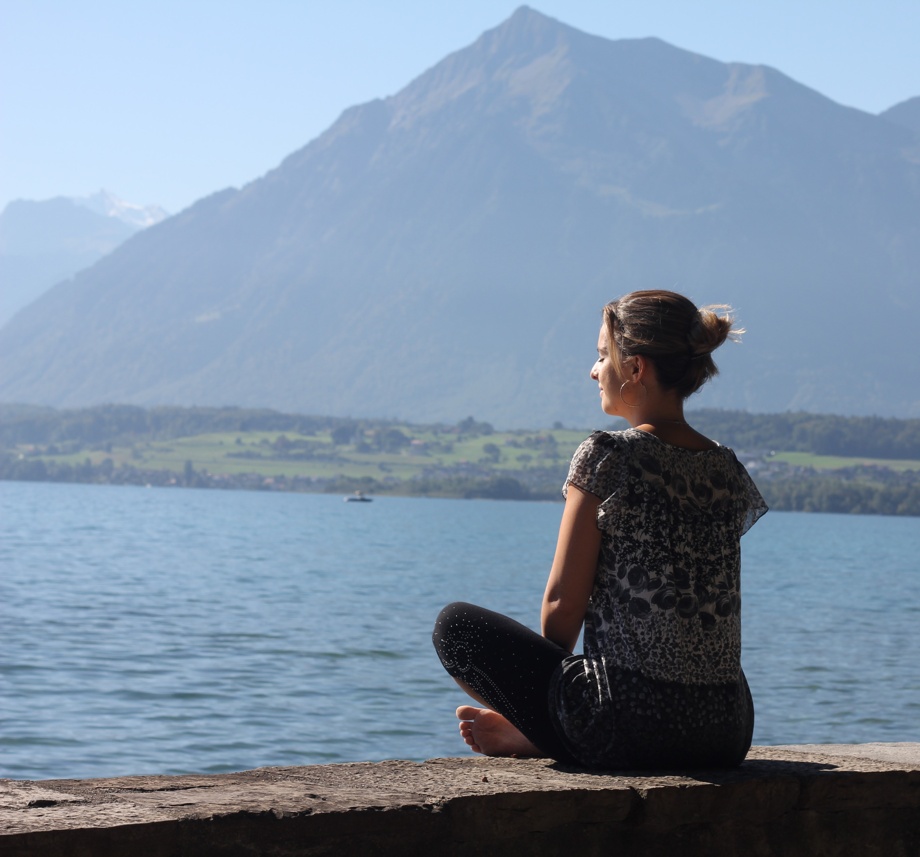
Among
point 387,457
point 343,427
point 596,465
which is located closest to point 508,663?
point 596,465

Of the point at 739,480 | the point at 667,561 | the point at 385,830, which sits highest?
the point at 739,480

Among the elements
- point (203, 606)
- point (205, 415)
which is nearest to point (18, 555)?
point (203, 606)

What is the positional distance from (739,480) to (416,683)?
16.0m

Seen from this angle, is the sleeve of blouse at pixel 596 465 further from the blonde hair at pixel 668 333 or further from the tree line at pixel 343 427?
the tree line at pixel 343 427

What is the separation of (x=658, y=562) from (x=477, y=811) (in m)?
0.82

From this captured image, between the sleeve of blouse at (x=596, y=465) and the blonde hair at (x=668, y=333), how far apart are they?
259 millimetres

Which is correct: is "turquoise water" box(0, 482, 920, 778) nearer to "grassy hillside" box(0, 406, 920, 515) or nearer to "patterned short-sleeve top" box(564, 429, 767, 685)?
"patterned short-sleeve top" box(564, 429, 767, 685)

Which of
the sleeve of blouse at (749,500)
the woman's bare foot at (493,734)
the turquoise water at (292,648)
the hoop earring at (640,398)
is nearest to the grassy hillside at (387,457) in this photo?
the turquoise water at (292,648)

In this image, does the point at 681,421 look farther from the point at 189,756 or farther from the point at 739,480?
the point at 189,756

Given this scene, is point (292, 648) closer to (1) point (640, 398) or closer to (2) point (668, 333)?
(1) point (640, 398)

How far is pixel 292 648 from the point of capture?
22391mm

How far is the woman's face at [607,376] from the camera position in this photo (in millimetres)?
3561

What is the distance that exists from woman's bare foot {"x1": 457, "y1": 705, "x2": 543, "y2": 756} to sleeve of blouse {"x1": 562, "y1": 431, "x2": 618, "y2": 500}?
0.79 metres

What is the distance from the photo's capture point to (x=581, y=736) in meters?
3.39
